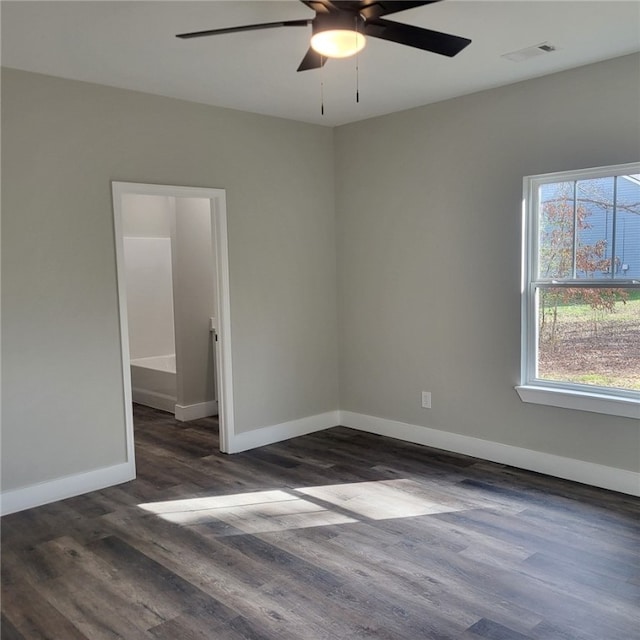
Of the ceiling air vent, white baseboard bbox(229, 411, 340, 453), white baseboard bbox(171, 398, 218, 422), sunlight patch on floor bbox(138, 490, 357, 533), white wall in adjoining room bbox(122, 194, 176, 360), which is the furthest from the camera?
white wall in adjoining room bbox(122, 194, 176, 360)

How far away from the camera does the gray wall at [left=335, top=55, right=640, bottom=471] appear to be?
377 cm

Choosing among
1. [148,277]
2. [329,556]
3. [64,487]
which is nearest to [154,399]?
[148,277]

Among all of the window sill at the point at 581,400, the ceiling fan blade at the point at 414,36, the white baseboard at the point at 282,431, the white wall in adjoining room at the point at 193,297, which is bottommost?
the white baseboard at the point at 282,431

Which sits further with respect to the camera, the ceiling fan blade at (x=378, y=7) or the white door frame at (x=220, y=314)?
the white door frame at (x=220, y=314)

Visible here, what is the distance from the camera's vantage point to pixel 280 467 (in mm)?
4406

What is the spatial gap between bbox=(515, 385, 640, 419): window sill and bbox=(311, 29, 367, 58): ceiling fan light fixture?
264 cm

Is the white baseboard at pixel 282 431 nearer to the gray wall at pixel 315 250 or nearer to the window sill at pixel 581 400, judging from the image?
the gray wall at pixel 315 250

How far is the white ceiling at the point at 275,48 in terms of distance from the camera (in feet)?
9.16

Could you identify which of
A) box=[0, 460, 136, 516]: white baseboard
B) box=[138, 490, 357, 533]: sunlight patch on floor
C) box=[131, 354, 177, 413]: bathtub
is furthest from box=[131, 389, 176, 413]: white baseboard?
box=[138, 490, 357, 533]: sunlight patch on floor

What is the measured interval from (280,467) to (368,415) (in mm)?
1156

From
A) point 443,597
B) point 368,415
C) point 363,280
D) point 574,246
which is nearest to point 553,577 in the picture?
point 443,597

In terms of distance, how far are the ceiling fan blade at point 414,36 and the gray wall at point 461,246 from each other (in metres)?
1.59

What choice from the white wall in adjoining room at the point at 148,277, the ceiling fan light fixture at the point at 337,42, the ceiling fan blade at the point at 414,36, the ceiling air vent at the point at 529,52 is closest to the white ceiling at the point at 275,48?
the ceiling air vent at the point at 529,52

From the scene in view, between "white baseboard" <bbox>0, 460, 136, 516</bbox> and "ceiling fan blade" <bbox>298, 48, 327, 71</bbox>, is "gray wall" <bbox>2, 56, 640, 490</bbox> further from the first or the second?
"ceiling fan blade" <bbox>298, 48, 327, 71</bbox>
